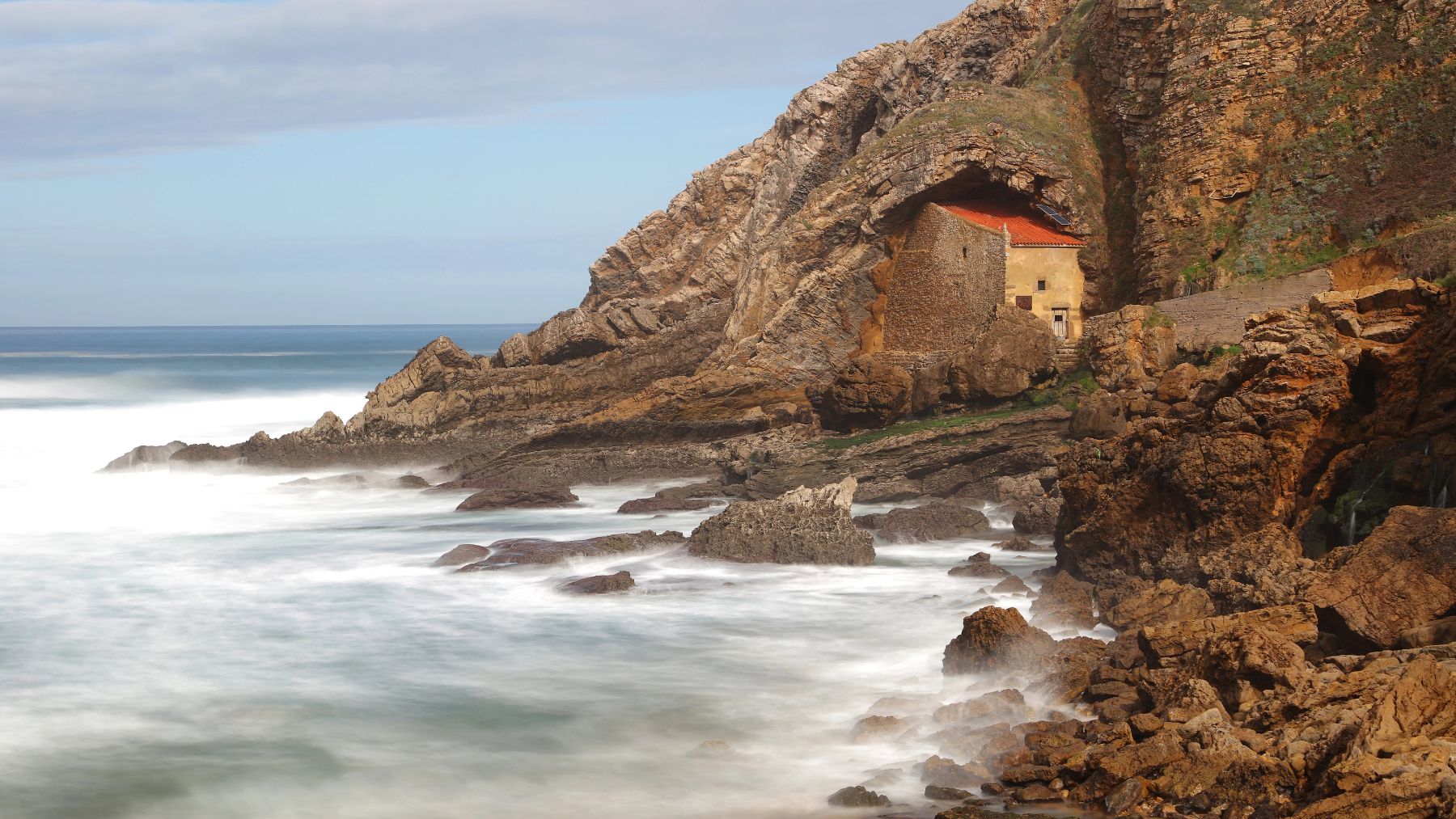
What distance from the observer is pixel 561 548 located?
19.4m

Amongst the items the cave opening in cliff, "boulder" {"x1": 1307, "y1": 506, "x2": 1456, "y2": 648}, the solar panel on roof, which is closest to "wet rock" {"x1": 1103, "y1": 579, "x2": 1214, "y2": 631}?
"boulder" {"x1": 1307, "y1": 506, "x2": 1456, "y2": 648}

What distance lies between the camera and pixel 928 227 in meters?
29.9

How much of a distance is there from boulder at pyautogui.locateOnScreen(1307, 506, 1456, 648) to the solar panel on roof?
18.7 metres

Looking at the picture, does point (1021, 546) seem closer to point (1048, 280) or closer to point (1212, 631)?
point (1212, 631)

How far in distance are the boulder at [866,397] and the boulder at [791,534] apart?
599 cm

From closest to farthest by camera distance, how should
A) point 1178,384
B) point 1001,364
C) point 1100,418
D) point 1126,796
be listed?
point 1126,796
point 1178,384
point 1100,418
point 1001,364

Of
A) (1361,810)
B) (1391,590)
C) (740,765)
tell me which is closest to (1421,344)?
(1391,590)

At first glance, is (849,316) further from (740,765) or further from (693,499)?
(740,765)

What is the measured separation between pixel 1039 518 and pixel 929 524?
1.60 metres

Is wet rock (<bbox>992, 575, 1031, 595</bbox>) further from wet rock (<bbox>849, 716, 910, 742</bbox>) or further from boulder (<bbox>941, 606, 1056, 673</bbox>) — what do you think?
wet rock (<bbox>849, 716, 910, 742</bbox>)

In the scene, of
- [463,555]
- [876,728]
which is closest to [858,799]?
[876,728]

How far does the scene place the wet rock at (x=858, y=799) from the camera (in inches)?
390

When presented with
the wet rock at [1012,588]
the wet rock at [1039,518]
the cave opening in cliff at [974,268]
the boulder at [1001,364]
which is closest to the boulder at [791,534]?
the wet rock at [1039,518]

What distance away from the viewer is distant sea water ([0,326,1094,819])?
36.4ft
